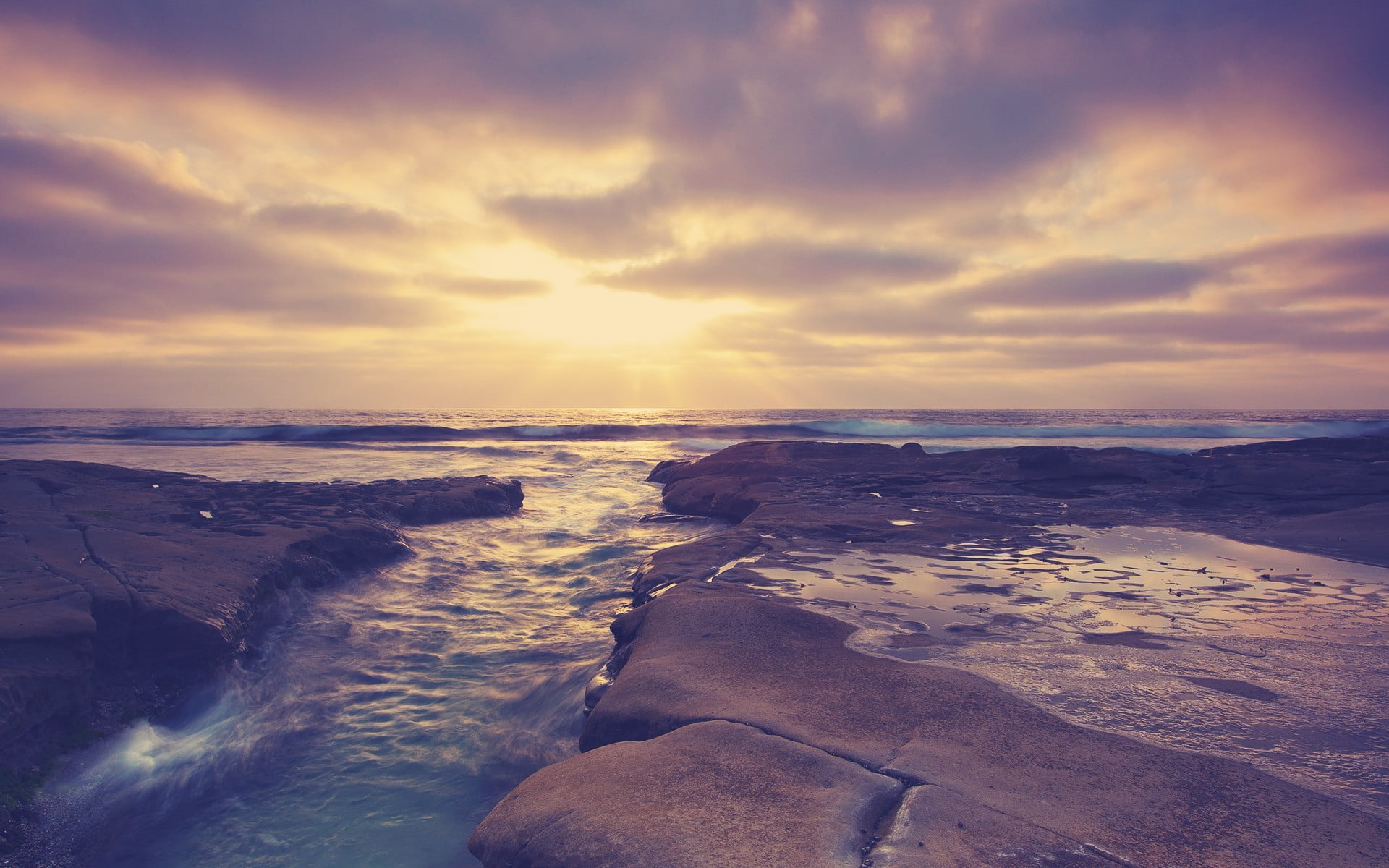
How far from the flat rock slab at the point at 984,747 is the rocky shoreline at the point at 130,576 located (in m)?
2.83

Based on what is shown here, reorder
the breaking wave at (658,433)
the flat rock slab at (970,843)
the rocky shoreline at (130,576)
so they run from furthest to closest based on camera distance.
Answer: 1. the breaking wave at (658,433)
2. the rocky shoreline at (130,576)
3. the flat rock slab at (970,843)

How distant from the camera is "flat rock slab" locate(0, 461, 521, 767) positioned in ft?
11.9

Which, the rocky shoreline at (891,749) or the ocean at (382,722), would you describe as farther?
the ocean at (382,722)

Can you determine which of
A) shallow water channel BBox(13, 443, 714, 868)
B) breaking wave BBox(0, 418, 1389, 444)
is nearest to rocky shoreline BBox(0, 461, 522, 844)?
shallow water channel BBox(13, 443, 714, 868)

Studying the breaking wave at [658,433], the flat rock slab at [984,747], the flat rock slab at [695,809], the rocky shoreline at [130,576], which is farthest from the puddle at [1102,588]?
the breaking wave at [658,433]

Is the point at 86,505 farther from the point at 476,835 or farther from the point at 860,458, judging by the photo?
the point at 860,458

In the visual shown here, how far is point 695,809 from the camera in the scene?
217 cm

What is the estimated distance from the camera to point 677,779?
2365 mm

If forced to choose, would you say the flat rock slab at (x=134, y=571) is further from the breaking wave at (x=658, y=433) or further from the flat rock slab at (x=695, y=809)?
the breaking wave at (x=658, y=433)

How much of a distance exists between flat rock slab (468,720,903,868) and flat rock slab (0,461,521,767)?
272 centimetres

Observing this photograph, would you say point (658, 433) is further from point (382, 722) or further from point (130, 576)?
point (382, 722)

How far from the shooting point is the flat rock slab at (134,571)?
3623 millimetres

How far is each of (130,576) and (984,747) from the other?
568 centimetres

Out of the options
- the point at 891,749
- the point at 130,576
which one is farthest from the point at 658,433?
the point at 891,749
